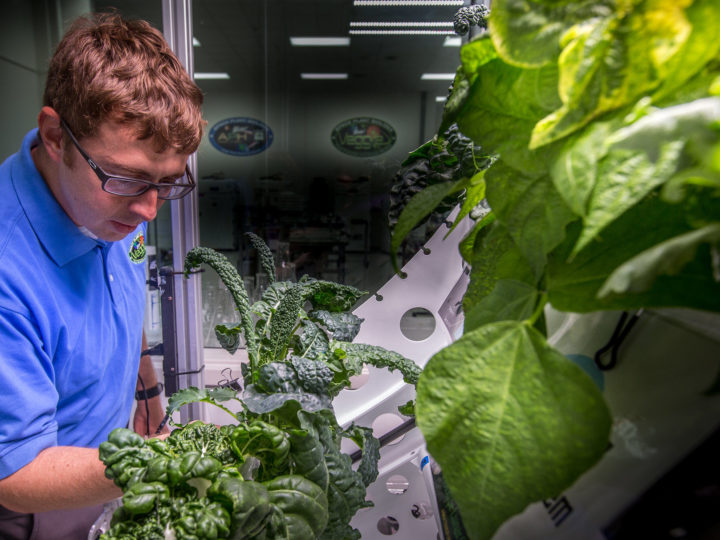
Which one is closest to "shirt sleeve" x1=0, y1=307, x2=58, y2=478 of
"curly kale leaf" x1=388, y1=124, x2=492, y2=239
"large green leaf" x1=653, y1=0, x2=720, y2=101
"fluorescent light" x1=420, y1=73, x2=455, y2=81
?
"curly kale leaf" x1=388, y1=124, x2=492, y2=239

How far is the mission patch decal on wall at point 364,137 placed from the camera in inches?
95.3

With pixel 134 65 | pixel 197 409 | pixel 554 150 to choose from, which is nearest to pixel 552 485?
pixel 554 150

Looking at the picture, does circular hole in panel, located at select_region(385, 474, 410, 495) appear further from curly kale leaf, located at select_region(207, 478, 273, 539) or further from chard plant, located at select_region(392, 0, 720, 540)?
chard plant, located at select_region(392, 0, 720, 540)

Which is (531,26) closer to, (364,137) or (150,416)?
(150,416)

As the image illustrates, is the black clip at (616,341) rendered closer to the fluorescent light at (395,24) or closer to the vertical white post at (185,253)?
the vertical white post at (185,253)

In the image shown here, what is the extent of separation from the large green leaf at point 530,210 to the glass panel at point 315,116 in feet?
6.09

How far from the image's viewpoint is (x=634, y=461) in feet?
0.79

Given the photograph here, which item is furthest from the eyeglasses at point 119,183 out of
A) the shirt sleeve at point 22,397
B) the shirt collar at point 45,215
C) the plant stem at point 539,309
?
the plant stem at point 539,309

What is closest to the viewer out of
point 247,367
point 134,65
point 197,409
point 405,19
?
point 247,367

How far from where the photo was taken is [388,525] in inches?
24.9

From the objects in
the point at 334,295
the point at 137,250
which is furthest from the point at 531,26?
the point at 137,250

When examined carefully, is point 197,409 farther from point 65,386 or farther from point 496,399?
point 496,399

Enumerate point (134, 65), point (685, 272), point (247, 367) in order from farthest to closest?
1. point (134, 65)
2. point (247, 367)
3. point (685, 272)

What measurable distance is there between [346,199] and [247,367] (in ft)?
6.07
